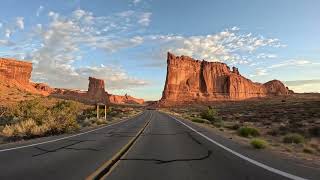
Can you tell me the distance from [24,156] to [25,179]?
4.34 meters

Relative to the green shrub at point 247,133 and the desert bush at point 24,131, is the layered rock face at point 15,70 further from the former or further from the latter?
the green shrub at point 247,133

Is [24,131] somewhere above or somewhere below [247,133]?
above

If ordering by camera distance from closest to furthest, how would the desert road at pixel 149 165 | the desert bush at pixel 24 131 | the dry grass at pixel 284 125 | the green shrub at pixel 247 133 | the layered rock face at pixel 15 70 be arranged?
1. the desert road at pixel 149 165
2. the dry grass at pixel 284 125
3. the desert bush at pixel 24 131
4. the green shrub at pixel 247 133
5. the layered rock face at pixel 15 70

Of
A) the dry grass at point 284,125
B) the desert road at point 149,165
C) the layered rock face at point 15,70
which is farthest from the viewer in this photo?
the layered rock face at point 15,70

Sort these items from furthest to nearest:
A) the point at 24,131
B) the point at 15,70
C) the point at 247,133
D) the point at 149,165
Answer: the point at 15,70
the point at 247,133
the point at 24,131
the point at 149,165

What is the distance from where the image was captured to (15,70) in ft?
456

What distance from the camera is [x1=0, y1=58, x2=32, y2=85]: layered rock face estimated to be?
5256 inches

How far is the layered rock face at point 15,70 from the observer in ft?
438

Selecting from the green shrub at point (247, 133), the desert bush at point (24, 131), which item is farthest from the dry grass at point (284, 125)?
the desert bush at point (24, 131)

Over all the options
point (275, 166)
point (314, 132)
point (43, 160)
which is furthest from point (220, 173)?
point (314, 132)

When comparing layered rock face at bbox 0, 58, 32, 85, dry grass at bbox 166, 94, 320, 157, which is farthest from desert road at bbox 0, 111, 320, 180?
layered rock face at bbox 0, 58, 32, 85

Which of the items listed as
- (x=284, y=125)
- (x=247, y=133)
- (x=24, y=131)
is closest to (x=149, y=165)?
(x=24, y=131)

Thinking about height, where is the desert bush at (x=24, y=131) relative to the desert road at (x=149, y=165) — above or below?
above

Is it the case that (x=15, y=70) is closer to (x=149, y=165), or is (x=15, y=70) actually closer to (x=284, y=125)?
(x=284, y=125)
